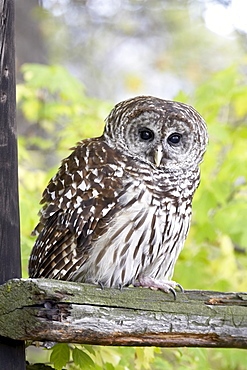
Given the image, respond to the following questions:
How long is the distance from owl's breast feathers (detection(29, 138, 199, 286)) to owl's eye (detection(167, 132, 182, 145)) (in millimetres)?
190

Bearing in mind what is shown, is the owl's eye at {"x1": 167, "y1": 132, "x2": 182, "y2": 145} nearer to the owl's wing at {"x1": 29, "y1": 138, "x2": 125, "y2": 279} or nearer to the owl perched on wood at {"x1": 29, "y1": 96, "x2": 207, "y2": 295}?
the owl perched on wood at {"x1": 29, "y1": 96, "x2": 207, "y2": 295}

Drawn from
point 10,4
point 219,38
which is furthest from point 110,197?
point 219,38

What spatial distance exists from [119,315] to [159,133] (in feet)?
3.55

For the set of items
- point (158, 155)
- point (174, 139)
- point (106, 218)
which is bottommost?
point (106, 218)

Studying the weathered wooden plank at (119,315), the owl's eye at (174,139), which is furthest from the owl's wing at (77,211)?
the weathered wooden plank at (119,315)

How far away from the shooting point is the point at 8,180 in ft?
7.55

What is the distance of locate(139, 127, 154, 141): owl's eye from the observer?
293cm

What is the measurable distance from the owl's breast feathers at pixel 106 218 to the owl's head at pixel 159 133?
0.24 ft

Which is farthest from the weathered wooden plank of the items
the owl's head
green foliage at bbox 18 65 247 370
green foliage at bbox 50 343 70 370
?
green foliage at bbox 18 65 247 370

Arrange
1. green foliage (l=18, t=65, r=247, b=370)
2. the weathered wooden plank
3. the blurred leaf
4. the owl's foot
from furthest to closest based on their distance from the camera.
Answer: green foliage (l=18, t=65, r=247, b=370), the blurred leaf, the owl's foot, the weathered wooden plank

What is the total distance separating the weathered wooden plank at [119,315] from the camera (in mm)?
2078

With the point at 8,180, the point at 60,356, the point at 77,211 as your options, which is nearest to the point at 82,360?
the point at 60,356

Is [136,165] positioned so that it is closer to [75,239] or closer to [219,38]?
[75,239]

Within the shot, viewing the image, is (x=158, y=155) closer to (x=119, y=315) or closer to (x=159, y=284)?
(x=159, y=284)
